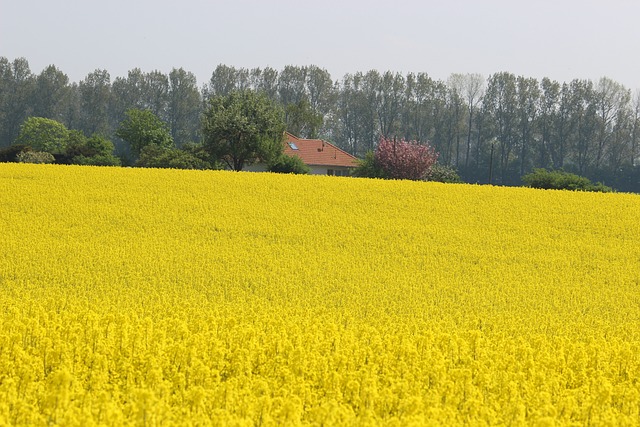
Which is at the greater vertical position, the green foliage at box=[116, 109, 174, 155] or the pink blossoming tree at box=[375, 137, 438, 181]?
the green foliage at box=[116, 109, 174, 155]

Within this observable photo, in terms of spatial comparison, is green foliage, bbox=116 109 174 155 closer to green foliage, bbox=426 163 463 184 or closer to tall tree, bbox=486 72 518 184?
green foliage, bbox=426 163 463 184

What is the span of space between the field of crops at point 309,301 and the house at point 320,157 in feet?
130

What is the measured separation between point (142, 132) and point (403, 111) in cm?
3722

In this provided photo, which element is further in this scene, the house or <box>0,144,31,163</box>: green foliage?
the house

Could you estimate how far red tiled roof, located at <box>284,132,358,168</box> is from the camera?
63969mm

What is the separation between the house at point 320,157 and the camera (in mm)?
63844

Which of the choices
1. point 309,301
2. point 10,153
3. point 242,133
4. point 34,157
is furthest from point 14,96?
point 309,301

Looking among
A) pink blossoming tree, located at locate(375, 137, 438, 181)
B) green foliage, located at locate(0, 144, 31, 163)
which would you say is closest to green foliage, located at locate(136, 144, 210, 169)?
pink blossoming tree, located at locate(375, 137, 438, 181)

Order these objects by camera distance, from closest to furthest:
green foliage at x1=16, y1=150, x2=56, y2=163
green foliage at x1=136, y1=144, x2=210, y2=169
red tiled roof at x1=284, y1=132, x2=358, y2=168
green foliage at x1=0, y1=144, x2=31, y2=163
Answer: green foliage at x1=136, y1=144, x2=210, y2=169 < green foliage at x1=16, y1=150, x2=56, y2=163 < green foliage at x1=0, y1=144, x2=31, y2=163 < red tiled roof at x1=284, y1=132, x2=358, y2=168

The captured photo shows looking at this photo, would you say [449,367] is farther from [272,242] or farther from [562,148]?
[562,148]

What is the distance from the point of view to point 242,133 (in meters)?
45.1

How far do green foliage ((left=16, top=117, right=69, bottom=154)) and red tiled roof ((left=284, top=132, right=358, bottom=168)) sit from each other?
21133mm

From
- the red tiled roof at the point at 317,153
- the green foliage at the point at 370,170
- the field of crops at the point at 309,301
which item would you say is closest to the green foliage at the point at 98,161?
the green foliage at the point at 370,170

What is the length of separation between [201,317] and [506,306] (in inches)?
209
